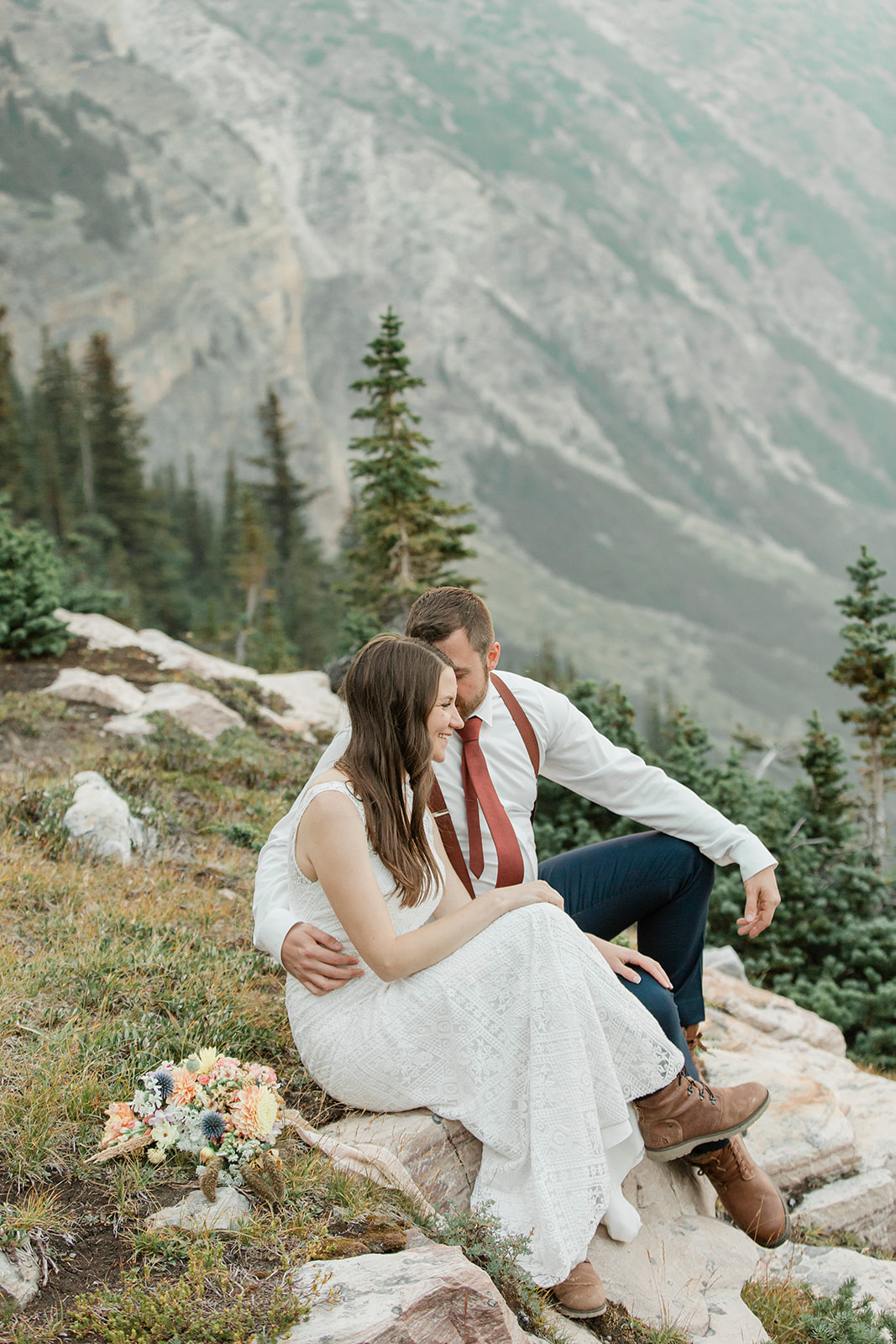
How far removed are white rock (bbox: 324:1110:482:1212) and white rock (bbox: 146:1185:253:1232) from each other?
18.1 inches

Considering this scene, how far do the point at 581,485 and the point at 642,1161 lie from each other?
14963 cm

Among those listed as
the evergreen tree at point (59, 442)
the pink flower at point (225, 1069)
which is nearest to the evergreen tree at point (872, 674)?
the pink flower at point (225, 1069)

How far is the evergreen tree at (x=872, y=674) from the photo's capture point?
12.0 meters

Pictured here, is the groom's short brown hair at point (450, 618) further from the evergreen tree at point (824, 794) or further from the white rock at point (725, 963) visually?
the evergreen tree at point (824, 794)

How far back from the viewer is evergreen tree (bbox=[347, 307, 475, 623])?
18.5 m

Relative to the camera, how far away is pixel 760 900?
3.92m

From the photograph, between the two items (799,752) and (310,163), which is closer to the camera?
(799,752)

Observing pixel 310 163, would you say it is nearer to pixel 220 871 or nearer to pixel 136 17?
pixel 136 17

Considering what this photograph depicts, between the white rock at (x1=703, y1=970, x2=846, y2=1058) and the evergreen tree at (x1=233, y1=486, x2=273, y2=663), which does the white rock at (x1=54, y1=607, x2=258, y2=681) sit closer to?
the white rock at (x1=703, y1=970, x2=846, y2=1058)

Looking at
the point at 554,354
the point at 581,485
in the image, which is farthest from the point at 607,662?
the point at 554,354

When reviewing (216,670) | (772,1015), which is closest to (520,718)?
(772,1015)

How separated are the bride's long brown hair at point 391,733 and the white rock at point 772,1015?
157 inches

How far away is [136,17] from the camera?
6821 inches

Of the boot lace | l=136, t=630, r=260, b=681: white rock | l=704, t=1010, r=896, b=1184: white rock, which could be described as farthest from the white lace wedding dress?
l=136, t=630, r=260, b=681: white rock
